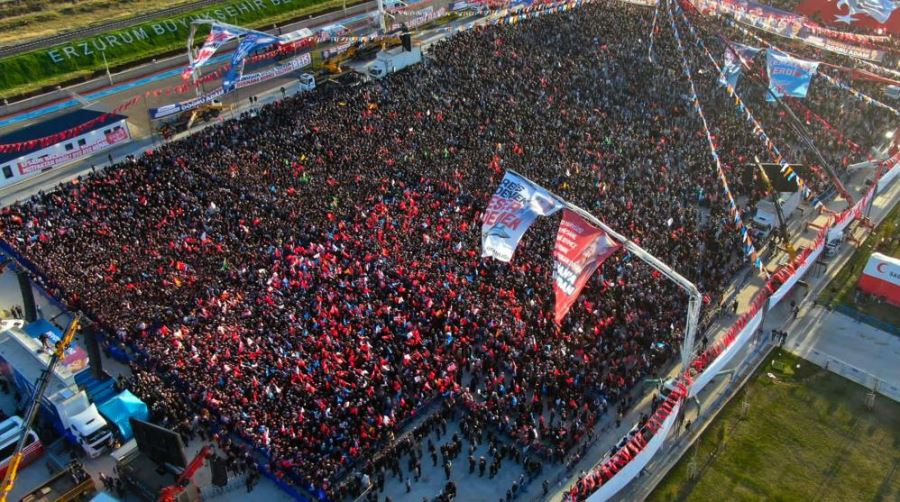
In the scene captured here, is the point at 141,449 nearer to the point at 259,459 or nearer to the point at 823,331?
the point at 259,459

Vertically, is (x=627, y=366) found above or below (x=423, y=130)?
below

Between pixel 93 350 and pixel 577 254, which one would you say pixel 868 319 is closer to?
pixel 577 254

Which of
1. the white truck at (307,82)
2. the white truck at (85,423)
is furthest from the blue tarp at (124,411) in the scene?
the white truck at (307,82)

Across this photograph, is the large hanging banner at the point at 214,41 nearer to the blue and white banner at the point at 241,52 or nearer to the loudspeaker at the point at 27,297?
the blue and white banner at the point at 241,52

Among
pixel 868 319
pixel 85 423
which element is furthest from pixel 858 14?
pixel 85 423

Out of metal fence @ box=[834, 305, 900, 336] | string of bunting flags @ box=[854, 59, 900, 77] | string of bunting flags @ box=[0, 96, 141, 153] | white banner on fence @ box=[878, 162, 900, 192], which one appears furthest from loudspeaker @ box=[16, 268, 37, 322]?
string of bunting flags @ box=[854, 59, 900, 77]

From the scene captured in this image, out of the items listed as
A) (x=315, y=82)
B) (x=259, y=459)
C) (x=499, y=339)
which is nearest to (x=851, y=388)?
(x=499, y=339)

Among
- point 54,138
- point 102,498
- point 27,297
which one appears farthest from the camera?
point 54,138
